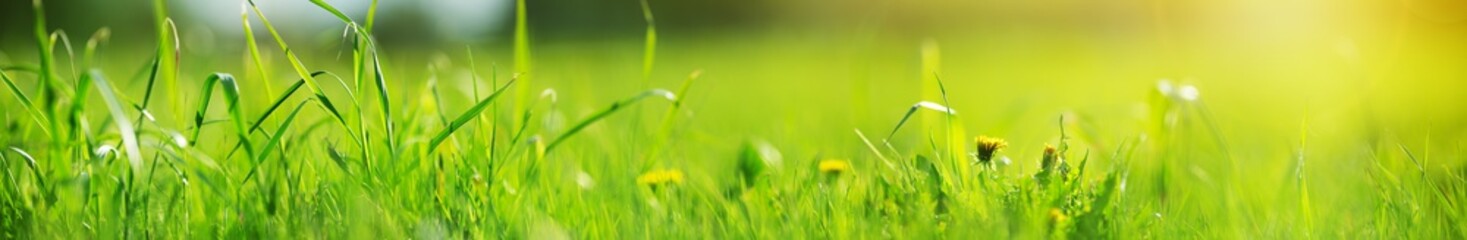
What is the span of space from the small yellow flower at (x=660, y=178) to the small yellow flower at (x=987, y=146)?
38 centimetres

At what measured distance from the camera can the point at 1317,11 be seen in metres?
7.33

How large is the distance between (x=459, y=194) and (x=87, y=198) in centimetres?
32

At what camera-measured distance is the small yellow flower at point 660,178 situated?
1.49m

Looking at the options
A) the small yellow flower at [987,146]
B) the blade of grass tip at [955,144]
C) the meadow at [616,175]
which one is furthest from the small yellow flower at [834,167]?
the small yellow flower at [987,146]

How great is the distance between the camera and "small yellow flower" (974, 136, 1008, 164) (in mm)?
1266

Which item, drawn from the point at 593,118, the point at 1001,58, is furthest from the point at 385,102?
the point at 1001,58

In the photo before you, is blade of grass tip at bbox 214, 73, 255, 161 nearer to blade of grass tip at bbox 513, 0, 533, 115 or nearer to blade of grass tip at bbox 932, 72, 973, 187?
blade of grass tip at bbox 513, 0, 533, 115

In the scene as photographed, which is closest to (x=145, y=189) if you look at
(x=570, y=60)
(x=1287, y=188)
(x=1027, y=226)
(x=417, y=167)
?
(x=417, y=167)

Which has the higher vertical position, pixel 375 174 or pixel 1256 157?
pixel 375 174

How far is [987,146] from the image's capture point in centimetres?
127

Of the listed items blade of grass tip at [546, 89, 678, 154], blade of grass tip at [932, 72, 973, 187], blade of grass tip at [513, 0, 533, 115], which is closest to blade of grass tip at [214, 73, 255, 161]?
blade of grass tip at [546, 89, 678, 154]

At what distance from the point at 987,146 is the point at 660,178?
1.32 ft

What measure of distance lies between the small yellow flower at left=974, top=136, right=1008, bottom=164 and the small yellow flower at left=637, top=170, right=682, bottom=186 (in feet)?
1.24

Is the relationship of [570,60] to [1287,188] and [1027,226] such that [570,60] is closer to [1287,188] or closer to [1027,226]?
[1287,188]
